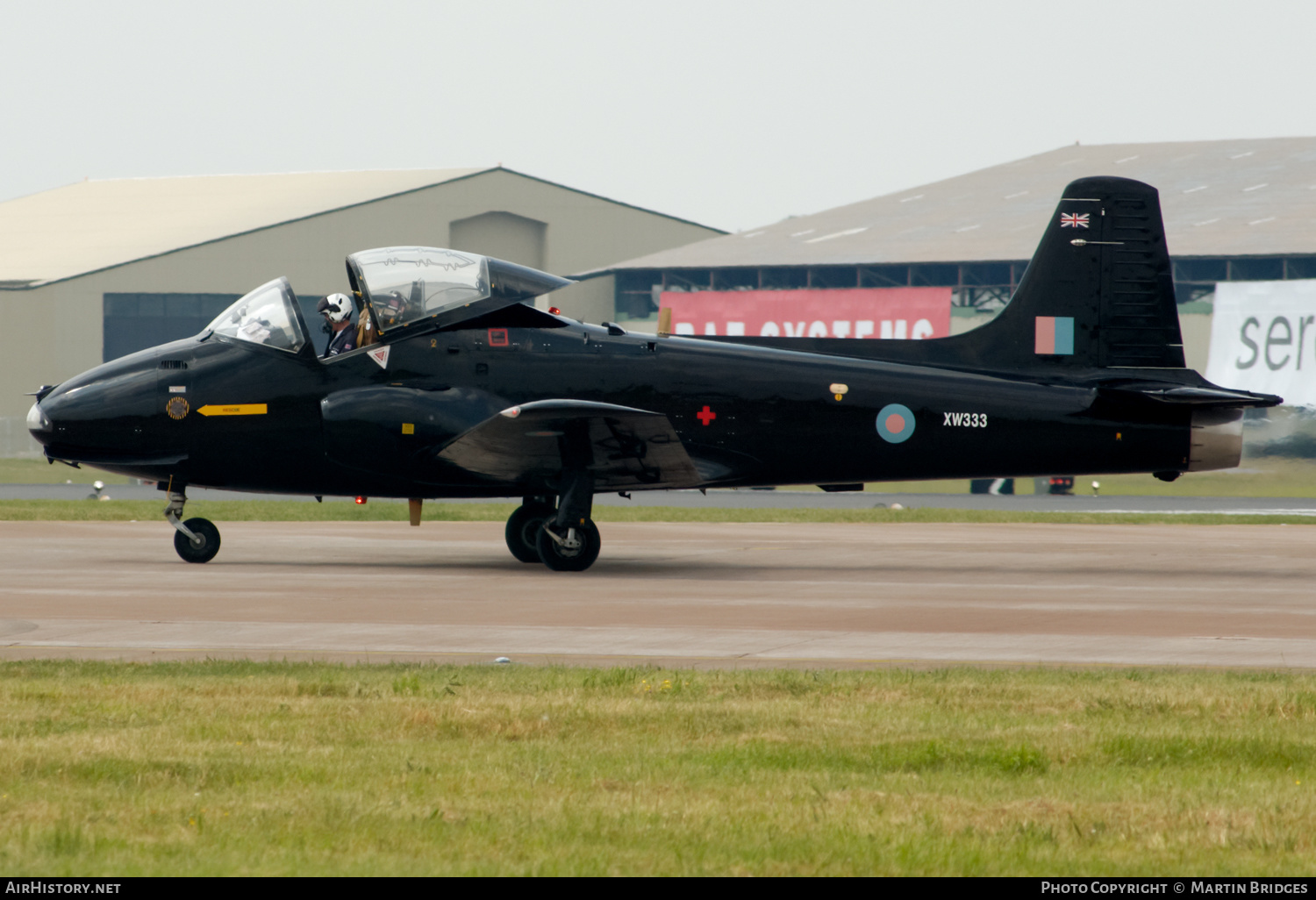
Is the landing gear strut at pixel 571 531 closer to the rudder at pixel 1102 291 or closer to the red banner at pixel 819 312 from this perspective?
the rudder at pixel 1102 291

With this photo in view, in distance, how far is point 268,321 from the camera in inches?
737

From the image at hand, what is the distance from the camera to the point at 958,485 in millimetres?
51062

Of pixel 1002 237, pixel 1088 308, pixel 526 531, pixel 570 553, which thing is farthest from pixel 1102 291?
pixel 1002 237

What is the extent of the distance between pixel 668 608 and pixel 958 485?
37.4m

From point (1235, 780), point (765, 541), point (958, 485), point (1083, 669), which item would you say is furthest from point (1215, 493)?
point (1235, 780)

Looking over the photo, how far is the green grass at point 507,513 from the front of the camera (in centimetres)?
2928

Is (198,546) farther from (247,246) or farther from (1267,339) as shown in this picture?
(247,246)

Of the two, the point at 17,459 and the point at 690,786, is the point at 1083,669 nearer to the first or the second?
the point at 690,786

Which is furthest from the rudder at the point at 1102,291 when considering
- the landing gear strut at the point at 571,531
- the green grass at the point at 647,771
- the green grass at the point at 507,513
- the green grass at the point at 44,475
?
the green grass at the point at 44,475

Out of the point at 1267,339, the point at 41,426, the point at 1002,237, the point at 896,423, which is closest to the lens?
the point at 41,426

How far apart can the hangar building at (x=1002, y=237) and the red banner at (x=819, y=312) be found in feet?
2.01

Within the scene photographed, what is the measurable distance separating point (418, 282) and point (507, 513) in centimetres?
1405

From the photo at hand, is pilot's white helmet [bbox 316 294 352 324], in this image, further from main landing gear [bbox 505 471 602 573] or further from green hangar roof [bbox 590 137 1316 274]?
green hangar roof [bbox 590 137 1316 274]

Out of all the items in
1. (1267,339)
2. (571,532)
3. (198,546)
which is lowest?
(198,546)
